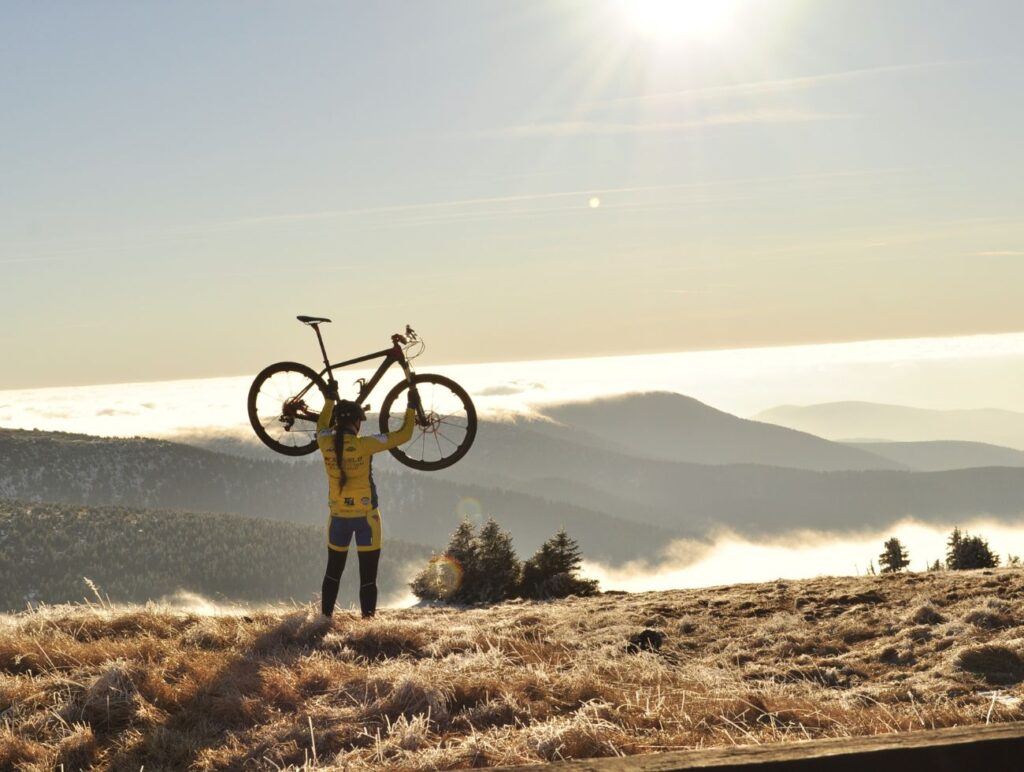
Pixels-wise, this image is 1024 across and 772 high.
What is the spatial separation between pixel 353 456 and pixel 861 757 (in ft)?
37.6

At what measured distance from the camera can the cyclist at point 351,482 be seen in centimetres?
1331

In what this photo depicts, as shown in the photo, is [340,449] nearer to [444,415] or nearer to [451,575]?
[444,415]

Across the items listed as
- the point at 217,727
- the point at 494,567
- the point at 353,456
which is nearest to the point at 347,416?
the point at 353,456

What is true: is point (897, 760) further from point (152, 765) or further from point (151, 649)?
point (151, 649)

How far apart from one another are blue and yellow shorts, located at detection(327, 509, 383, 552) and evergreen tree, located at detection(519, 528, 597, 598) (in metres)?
11.1

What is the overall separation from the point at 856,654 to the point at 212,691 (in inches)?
291

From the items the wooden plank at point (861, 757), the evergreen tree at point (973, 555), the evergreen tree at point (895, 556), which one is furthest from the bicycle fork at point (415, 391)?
the evergreen tree at point (895, 556)

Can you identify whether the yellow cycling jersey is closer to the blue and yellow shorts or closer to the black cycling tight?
the blue and yellow shorts

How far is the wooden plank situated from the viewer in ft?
7.83

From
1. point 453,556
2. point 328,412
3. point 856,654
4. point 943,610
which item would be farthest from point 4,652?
point 453,556

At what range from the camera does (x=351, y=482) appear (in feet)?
44.0

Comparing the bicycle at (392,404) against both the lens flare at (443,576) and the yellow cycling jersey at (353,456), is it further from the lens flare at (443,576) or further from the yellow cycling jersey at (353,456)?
the lens flare at (443,576)

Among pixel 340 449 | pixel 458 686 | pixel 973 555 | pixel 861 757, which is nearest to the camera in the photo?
pixel 861 757

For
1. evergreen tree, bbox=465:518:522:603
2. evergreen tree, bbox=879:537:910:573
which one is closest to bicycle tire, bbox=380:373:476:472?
evergreen tree, bbox=465:518:522:603
